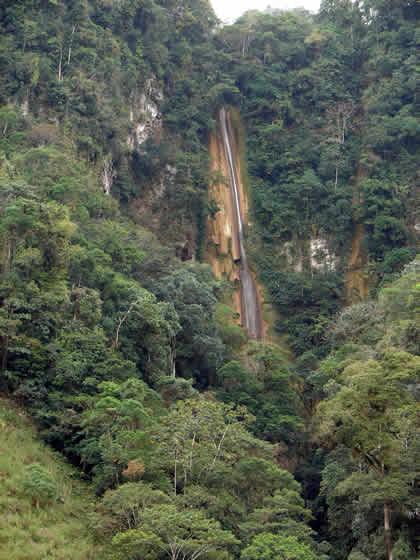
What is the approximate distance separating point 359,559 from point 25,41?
100 ft

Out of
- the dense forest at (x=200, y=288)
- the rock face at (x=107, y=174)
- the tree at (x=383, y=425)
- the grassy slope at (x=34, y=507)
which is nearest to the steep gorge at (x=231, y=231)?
the dense forest at (x=200, y=288)

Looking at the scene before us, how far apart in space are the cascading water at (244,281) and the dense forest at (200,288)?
3.06 ft

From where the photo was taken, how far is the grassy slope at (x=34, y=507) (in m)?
10.7

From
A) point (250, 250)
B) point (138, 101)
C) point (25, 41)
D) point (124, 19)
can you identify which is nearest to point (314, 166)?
point (250, 250)

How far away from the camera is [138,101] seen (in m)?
37.0

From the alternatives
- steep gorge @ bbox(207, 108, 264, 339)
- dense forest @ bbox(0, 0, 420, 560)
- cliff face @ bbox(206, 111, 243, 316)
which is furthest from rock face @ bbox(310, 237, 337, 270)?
cliff face @ bbox(206, 111, 243, 316)

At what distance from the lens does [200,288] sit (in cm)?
2562

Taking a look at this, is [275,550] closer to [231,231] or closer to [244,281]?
[244,281]

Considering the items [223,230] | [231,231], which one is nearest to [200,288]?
[223,230]

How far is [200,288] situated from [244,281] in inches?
462

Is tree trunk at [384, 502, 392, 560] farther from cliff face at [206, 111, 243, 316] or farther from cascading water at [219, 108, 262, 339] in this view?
cliff face at [206, 111, 243, 316]

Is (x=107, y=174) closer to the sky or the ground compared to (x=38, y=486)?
closer to the sky

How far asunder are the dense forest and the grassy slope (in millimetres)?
65

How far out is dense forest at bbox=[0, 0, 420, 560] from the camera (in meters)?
13.1
